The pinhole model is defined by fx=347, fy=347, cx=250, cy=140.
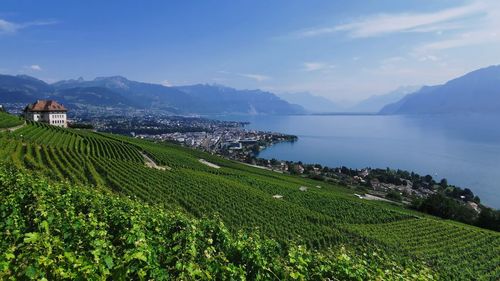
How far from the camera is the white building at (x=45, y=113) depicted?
268 feet

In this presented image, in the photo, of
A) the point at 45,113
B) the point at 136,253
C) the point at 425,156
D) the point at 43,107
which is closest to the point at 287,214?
the point at 136,253

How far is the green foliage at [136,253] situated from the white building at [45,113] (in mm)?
80578

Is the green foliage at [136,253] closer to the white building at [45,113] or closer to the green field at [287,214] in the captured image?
the green field at [287,214]

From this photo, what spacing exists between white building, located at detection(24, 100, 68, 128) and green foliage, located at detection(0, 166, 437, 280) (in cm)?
8058

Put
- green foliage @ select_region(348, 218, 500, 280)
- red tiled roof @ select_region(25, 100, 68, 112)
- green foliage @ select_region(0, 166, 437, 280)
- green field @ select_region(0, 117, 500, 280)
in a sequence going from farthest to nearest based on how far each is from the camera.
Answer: red tiled roof @ select_region(25, 100, 68, 112), green foliage @ select_region(348, 218, 500, 280), green field @ select_region(0, 117, 500, 280), green foliage @ select_region(0, 166, 437, 280)

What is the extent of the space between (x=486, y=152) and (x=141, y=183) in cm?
14199

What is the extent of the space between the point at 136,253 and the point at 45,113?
9074 centimetres

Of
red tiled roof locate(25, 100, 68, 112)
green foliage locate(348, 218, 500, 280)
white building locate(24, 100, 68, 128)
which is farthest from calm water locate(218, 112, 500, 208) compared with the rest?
red tiled roof locate(25, 100, 68, 112)

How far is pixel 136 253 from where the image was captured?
454 cm

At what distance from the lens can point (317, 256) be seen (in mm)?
7055

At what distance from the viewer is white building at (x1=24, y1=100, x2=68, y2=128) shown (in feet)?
268

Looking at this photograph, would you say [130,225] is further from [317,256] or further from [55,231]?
[317,256]

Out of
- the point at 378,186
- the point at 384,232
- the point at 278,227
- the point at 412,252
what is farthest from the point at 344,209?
the point at 378,186

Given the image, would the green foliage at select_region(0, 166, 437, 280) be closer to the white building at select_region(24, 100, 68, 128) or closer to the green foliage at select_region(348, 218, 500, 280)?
the green foliage at select_region(348, 218, 500, 280)
